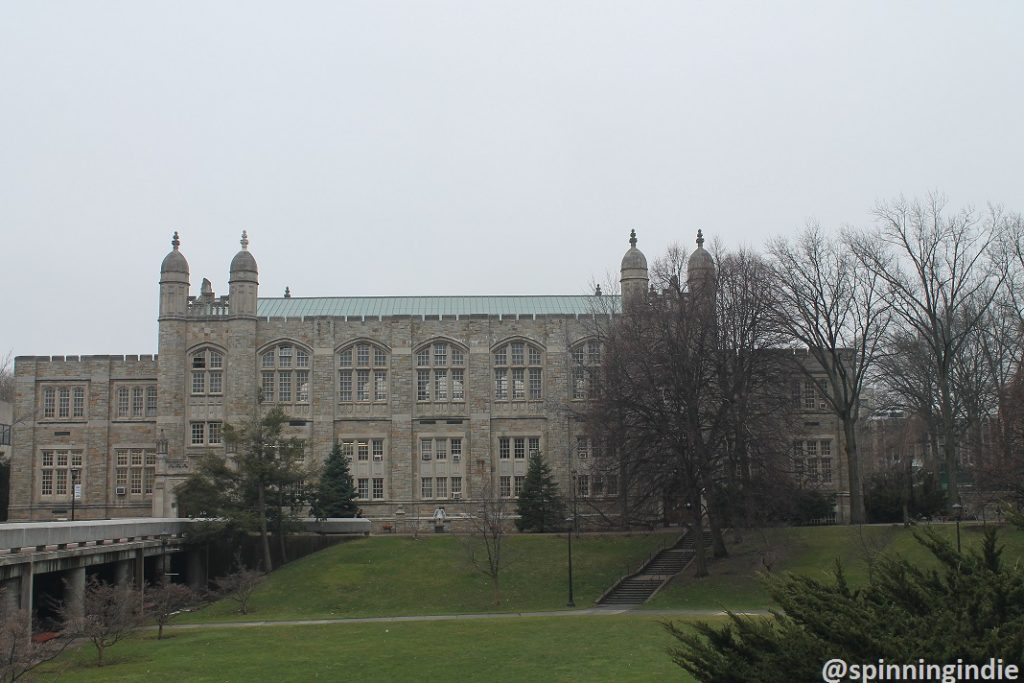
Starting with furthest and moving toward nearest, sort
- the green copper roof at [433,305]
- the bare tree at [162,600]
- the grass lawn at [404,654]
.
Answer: the green copper roof at [433,305]
the bare tree at [162,600]
the grass lawn at [404,654]

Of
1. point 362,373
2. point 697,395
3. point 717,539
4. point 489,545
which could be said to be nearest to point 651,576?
point 717,539

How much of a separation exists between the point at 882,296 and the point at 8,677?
Result: 38.6 meters

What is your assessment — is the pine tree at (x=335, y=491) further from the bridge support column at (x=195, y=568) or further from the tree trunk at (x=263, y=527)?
the bridge support column at (x=195, y=568)

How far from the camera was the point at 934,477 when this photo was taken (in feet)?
173

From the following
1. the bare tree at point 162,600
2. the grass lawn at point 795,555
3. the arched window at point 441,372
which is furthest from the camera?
the arched window at point 441,372

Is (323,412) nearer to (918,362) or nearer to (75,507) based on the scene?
(75,507)

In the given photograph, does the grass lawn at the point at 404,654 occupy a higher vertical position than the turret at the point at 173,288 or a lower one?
lower

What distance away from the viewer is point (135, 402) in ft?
200

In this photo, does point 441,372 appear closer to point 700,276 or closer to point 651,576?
point 700,276

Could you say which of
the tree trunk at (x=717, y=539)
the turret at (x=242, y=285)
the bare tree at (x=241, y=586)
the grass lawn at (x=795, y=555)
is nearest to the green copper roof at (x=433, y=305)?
the turret at (x=242, y=285)

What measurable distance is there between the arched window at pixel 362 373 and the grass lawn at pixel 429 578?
10159 mm

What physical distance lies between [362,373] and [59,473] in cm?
1764

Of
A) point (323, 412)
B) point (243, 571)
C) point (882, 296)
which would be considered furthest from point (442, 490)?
point (882, 296)

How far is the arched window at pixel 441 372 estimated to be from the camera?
59.3 m
